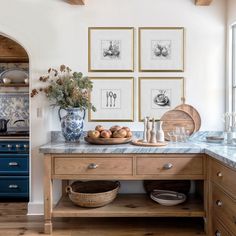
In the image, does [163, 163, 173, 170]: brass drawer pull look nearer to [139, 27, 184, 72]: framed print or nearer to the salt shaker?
the salt shaker

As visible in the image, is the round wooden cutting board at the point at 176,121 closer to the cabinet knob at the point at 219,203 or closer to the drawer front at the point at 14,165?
the cabinet knob at the point at 219,203

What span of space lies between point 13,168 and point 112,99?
168cm

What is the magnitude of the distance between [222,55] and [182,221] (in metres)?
1.85

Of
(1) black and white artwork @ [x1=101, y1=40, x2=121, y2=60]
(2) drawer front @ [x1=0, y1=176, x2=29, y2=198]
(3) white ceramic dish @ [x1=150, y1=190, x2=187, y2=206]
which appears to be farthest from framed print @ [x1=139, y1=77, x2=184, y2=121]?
(2) drawer front @ [x1=0, y1=176, x2=29, y2=198]

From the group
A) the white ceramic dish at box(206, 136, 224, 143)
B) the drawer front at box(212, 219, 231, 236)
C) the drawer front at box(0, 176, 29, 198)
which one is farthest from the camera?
the drawer front at box(0, 176, 29, 198)

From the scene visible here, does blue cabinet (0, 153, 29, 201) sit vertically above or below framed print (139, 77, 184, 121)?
below

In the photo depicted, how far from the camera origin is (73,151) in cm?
233

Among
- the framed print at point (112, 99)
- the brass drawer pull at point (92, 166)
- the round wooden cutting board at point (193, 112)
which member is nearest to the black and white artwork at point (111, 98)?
the framed print at point (112, 99)

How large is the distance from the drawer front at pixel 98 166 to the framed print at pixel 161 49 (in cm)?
112

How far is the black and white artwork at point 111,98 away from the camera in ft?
9.56

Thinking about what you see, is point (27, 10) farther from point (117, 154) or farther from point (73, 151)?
point (117, 154)

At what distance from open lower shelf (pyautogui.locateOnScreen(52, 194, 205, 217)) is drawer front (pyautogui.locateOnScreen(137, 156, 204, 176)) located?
0.36 m

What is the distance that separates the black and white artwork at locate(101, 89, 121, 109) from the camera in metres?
2.91

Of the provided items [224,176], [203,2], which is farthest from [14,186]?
[203,2]
